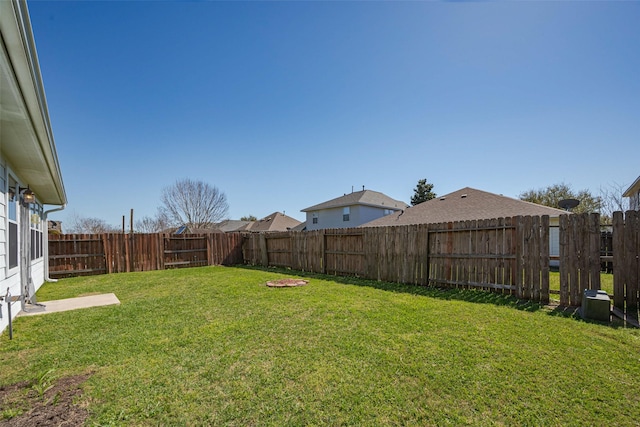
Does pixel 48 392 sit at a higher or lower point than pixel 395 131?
lower

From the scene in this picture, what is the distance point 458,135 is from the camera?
37.8ft

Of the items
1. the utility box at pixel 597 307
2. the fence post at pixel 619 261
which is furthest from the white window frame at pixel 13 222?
the fence post at pixel 619 261

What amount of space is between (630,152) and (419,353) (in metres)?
17.3

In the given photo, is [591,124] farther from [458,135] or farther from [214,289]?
[214,289]

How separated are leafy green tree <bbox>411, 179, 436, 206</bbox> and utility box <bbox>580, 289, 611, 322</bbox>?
27.6 meters

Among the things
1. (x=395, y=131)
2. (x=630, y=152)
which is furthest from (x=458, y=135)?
(x=630, y=152)

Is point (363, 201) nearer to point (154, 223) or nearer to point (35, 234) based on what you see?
point (35, 234)

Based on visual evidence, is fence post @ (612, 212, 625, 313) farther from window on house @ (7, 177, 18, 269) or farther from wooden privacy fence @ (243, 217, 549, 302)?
window on house @ (7, 177, 18, 269)

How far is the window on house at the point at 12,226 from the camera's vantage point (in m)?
4.43

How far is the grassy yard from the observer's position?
202 cm

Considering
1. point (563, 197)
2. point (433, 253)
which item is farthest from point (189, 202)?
point (563, 197)

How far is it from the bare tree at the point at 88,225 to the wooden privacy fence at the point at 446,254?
36195 mm

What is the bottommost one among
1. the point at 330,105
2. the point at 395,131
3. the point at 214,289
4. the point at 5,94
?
the point at 214,289

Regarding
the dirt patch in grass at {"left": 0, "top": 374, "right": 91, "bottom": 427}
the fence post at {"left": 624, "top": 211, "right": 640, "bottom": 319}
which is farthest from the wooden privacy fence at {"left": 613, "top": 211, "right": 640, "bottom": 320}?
the dirt patch in grass at {"left": 0, "top": 374, "right": 91, "bottom": 427}
